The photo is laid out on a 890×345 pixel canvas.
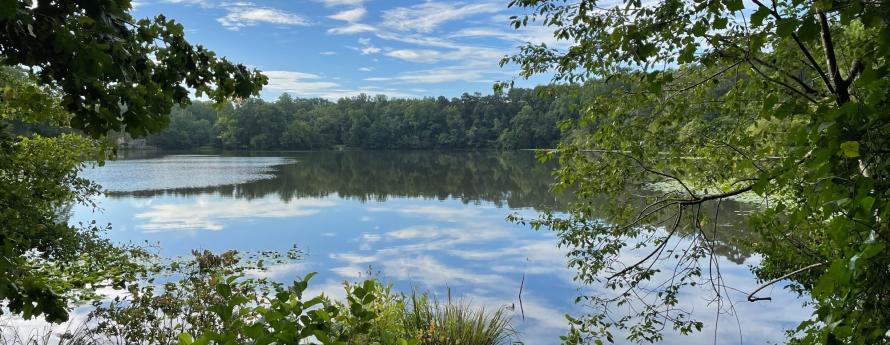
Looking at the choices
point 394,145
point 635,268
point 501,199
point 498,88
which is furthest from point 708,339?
point 394,145

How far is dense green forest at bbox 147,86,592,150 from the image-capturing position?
91.0 m

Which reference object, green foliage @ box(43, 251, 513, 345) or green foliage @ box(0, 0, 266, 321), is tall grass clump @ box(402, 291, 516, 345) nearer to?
green foliage @ box(43, 251, 513, 345)

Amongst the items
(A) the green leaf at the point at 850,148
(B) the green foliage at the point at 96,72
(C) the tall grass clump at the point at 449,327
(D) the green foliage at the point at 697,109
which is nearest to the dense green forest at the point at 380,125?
(C) the tall grass clump at the point at 449,327

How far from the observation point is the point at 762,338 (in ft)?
26.4

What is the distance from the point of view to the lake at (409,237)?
31.0 feet

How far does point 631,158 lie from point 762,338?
479 cm

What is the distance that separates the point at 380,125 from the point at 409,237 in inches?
3534

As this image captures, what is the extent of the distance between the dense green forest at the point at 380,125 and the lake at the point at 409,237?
6073 cm

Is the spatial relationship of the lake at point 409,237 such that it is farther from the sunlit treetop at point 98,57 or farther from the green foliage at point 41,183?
the sunlit treetop at point 98,57

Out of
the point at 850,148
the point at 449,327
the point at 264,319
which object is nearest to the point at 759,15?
the point at 850,148

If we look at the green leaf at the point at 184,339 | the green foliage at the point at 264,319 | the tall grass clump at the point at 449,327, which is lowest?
the tall grass clump at the point at 449,327

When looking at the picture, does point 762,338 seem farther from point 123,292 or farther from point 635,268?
point 123,292

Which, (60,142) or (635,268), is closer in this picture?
(635,268)

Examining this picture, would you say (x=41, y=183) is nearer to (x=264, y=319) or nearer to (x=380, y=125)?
(x=264, y=319)
